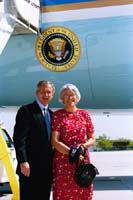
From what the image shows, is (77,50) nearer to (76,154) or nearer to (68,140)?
(68,140)

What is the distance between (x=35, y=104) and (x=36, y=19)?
1.53 metres

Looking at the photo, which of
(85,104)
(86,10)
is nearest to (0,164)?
(85,104)

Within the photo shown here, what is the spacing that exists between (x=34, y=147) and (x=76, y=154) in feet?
1.10

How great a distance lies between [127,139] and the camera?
14.6 ft

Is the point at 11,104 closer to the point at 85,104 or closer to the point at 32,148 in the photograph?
the point at 85,104

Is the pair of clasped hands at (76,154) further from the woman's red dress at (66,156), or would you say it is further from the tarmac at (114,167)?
the tarmac at (114,167)

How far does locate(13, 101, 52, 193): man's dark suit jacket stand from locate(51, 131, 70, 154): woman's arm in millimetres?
76

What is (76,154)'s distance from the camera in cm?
295

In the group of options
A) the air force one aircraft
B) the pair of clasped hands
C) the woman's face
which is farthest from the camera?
the air force one aircraft

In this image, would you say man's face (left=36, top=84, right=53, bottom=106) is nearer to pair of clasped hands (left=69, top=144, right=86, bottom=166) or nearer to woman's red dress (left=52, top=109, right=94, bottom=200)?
woman's red dress (left=52, top=109, right=94, bottom=200)

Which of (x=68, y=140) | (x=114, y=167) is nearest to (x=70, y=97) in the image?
(x=68, y=140)

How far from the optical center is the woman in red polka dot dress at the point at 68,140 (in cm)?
303

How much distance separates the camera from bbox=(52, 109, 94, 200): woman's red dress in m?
3.03

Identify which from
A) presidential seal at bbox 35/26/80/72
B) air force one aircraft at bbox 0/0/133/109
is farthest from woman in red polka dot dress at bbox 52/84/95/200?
presidential seal at bbox 35/26/80/72
